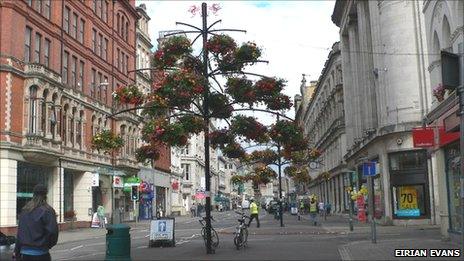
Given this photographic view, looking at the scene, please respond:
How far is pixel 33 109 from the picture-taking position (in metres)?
35.9

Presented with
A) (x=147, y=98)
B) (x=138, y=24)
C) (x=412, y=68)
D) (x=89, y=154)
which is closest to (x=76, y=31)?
(x=89, y=154)

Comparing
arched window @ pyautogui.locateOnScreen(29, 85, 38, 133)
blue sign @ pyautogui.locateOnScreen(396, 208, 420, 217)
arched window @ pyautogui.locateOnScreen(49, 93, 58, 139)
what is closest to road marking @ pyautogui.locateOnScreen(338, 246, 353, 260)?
blue sign @ pyautogui.locateOnScreen(396, 208, 420, 217)

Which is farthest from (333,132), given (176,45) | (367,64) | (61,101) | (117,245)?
(117,245)

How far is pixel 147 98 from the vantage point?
19.2 meters

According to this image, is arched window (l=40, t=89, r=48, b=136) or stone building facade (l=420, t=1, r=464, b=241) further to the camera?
arched window (l=40, t=89, r=48, b=136)

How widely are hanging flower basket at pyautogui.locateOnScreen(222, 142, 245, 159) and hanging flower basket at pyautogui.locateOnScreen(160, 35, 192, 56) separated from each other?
12.0 feet

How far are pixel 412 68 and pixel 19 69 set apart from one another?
76.0ft

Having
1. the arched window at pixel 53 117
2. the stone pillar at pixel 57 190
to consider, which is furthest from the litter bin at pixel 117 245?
the stone pillar at pixel 57 190

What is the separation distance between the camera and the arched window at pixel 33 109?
35.6m

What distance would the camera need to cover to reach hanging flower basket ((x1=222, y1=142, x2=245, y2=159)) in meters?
20.3

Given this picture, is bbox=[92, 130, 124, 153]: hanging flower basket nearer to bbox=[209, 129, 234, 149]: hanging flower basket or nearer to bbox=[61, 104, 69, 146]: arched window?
bbox=[209, 129, 234, 149]: hanging flower basket

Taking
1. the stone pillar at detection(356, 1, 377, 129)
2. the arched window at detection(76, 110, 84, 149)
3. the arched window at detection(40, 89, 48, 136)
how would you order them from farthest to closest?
1. the arched window at detection(76, 110, 84, 149)
2. the stone pillar at detection(356, 1, 377, 129)
3. the arched window at detection(40, 89, 48, 136)

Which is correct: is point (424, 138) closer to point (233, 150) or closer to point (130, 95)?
point (233, 150)

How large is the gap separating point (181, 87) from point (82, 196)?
101 ft
